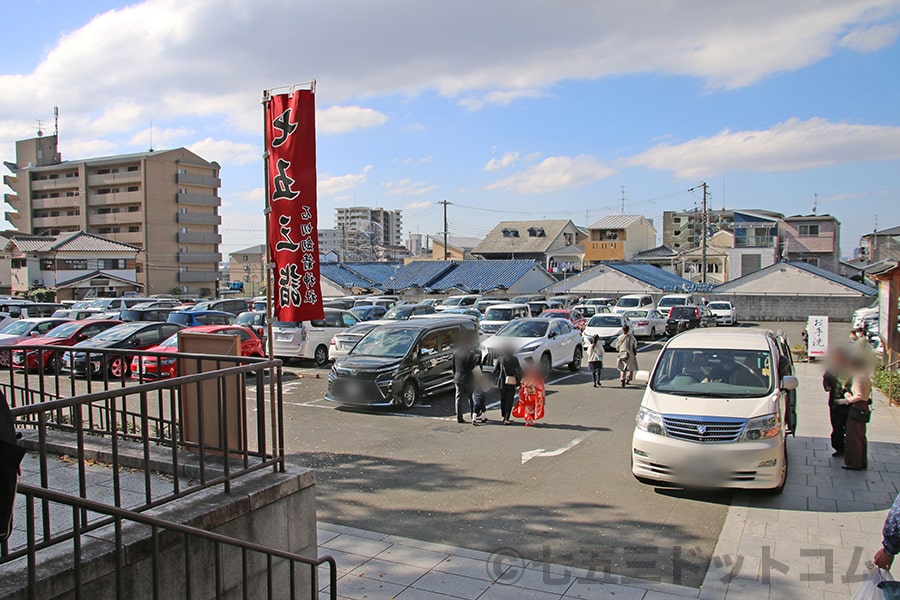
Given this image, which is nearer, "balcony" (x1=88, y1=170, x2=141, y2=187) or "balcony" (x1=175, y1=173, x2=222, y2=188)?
"balcony" (x1=88, y1=170, x2=141, y2=187)

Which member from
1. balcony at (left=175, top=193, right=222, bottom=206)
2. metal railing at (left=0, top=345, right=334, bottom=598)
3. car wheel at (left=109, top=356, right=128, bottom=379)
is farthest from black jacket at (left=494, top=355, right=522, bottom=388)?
balcony at (left=175, top=193, right=222, bottom=206)

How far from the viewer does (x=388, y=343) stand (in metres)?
14.5

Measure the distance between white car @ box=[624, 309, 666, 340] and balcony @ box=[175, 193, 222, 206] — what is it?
181ft

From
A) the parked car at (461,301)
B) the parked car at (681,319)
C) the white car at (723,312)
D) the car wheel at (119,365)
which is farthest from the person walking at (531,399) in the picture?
the white car at (723,312)

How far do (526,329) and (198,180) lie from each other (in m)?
61.1

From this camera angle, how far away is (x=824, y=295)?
42.2 meters

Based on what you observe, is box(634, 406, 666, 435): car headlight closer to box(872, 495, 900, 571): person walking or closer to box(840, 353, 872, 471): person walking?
box(840, 353, 872, 471): person walking

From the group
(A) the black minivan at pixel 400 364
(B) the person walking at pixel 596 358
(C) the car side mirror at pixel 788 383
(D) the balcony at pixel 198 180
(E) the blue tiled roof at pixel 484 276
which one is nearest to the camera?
(C) the car side mirror at pixel 788 383

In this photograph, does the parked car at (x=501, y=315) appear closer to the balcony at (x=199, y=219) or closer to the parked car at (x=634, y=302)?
the parked car at (x=634, y=302)

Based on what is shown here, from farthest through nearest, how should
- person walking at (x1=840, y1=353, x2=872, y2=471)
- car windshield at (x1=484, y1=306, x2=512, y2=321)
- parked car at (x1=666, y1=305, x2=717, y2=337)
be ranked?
1. parked car at (x1=666, y1=305, x2=717, y2=337)
2. car windshield at (x1=484, y1=306, x2=512, y2=321)
3. person walking at (x1=840, y1=353, x2=872, y2=471)

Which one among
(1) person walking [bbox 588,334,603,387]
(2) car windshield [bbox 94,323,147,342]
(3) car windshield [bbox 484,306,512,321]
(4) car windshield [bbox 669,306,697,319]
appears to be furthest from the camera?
(4) car windshield [bbox 669,306,697,319]

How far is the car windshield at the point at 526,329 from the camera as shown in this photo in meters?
18.4

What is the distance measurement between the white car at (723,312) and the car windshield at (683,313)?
633cm

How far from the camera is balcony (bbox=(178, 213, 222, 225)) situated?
69.1 meters
